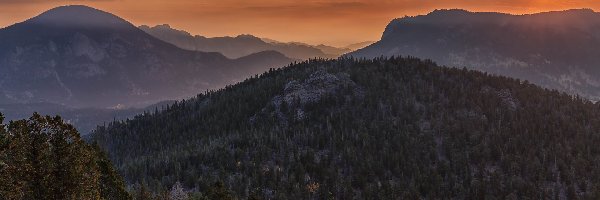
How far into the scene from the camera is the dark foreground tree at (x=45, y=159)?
42531 millimetres

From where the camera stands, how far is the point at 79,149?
1800 inches

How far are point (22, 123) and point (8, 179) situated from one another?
4618 mm

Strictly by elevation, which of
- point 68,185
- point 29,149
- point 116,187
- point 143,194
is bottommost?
point 143,194

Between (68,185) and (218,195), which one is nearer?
(68,185)

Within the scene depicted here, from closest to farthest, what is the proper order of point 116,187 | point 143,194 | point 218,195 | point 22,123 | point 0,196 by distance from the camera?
point 0,196 → point 22,123 → point 116,187 → point 218,195 → point 143,194

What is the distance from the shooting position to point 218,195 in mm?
76375

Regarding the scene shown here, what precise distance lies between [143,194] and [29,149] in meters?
53.8

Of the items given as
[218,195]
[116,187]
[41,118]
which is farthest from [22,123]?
[218,195]

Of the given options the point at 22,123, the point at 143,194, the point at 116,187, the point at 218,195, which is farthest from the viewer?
the point at 143,194

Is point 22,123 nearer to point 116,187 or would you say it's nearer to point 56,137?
point 56,137

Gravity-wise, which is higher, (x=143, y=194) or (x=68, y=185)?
(x=68, y=185)

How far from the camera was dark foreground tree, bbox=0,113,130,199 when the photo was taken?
4253 centimetres

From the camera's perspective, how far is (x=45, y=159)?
4431cm

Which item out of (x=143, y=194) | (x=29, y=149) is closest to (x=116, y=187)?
(x=29, y=149)
